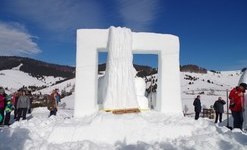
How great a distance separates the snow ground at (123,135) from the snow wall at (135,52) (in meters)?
1.23

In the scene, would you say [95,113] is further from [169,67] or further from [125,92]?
[169,67]

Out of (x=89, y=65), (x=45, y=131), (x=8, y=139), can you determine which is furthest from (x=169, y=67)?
(x=8, y=139)

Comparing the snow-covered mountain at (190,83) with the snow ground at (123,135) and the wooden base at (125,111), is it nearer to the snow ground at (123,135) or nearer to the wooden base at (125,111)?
the wooden base at (125,111)

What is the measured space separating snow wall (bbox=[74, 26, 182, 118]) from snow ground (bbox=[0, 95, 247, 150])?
1.23 meters

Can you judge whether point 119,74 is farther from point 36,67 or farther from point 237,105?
point 36,67

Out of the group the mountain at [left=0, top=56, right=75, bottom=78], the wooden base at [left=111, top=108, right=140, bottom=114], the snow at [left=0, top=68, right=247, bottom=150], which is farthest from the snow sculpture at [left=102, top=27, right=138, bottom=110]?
the mountain at [left=0, top=56, right=75, bottom=78]

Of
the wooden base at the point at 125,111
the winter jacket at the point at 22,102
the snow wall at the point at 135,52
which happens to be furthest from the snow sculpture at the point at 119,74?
the winter jacket at the point at 22,102

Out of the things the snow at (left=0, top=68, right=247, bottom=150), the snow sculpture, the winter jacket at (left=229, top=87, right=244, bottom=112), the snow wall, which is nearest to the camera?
the snow at (left=0, top=68, right=247, bottom=150)

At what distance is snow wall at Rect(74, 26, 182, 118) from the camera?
15117 mm

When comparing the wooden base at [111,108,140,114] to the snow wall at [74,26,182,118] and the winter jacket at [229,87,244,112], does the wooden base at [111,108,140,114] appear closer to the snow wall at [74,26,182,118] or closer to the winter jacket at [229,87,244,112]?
the snow wall at [74,26,182,118]

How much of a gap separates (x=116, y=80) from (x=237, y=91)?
4.37 metres

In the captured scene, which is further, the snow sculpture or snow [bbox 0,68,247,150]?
the snow sculpture

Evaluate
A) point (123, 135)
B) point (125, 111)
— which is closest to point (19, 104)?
point (125, 111)

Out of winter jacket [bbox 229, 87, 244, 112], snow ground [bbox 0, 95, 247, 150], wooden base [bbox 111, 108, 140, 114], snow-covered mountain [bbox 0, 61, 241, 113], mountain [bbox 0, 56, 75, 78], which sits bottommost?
snow ground [bbox 0, 95, 247, 150]
